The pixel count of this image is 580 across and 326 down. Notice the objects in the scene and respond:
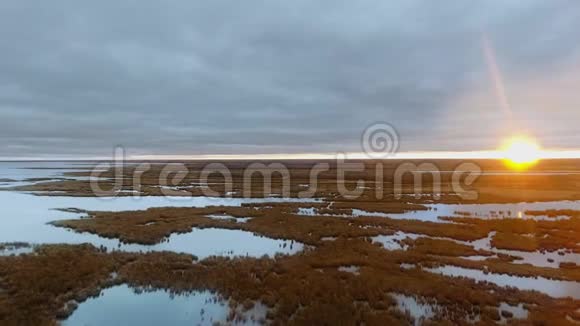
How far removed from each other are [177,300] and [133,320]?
66.2 inches

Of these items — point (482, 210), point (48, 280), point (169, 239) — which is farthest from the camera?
point (482, 210)

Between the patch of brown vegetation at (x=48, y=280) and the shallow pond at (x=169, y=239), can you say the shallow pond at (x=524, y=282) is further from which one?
the patch of brown vegetation at (x=48, y=280)

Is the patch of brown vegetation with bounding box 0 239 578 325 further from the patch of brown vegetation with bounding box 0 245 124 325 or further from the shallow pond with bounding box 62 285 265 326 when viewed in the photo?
the shallow pond with bounding box 62 285 265 326

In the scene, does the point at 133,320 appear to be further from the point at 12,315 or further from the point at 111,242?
the point at 111,242

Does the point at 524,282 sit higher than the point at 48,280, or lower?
lower

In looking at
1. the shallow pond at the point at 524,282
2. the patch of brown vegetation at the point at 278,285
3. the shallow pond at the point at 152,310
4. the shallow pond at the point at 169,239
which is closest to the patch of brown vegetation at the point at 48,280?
the patch of brown vegetation at the point at 278,285

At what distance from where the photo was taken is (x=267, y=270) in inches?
577

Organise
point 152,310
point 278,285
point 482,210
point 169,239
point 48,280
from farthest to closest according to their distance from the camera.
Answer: point 482,210
point 169,239
point 278,285
point 48,280
point 152,310

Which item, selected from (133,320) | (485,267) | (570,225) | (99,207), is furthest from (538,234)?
(99,207)

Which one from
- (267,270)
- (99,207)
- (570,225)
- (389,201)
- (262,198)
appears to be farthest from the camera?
(262,198)

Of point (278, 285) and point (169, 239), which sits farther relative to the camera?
point (169, 239)

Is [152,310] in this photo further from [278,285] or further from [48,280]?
[48,280]

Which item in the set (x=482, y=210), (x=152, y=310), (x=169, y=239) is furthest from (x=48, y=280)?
(x=482, y=210)

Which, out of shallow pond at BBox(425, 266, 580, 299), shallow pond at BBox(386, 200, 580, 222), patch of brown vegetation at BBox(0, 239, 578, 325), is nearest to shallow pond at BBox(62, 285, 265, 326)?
patch of brown vegetation at BBox(0, 239, 578, 325)
